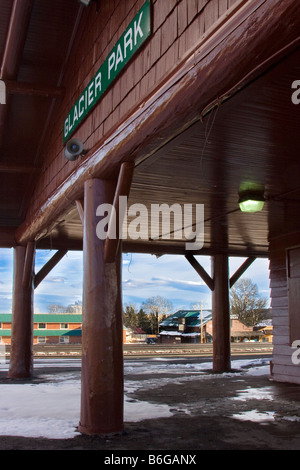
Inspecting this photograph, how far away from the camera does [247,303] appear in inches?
2391

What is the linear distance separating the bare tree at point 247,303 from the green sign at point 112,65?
175 feet

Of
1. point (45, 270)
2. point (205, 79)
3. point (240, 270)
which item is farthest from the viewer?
point (240, 270)

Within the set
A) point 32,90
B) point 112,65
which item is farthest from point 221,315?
point 112,65

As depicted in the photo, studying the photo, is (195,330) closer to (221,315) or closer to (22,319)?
(221,315)

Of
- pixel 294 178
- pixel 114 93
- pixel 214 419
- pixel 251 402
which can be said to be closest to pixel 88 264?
pixel 114 93

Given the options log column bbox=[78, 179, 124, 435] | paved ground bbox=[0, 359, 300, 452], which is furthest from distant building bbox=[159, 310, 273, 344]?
log column bbox=[78, 179, 124, 435]

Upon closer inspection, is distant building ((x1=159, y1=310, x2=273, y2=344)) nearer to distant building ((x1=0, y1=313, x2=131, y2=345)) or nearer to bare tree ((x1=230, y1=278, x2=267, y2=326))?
bare tree ((x1=230, y1=278, x2=267, y2=326))

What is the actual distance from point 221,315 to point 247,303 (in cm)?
4840

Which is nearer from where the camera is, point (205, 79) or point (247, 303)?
point (205, 79)

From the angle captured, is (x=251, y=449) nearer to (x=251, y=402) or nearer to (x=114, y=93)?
(x=251, y=402)

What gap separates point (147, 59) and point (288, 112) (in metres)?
1.62

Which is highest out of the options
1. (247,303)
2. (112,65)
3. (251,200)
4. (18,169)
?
(112,65)

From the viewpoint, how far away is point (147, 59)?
5574 millimetres
